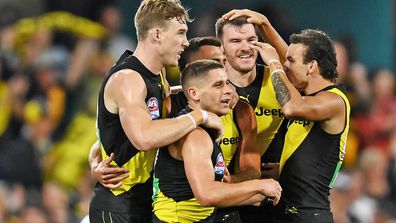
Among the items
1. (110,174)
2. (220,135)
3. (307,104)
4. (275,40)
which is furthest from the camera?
(275,40)

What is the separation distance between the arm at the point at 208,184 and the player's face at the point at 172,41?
686 millimetres

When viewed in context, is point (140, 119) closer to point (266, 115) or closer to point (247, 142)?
point (247, 142)

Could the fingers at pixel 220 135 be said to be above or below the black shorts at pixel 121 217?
above

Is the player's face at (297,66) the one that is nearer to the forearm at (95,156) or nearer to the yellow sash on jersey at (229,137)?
the yellow sash on jersey at (229,137)

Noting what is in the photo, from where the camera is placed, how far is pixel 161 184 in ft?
21.8

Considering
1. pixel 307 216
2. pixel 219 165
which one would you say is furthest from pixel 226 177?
pixel 307 216

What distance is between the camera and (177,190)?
6.57 metres

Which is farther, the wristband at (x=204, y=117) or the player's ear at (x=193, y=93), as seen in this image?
the player's ear at (x=193, y=93)

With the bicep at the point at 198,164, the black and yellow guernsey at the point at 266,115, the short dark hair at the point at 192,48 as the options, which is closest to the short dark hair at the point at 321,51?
the black and yellow guernsey at the point at 266,115

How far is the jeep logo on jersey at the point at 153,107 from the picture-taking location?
22.0 ft

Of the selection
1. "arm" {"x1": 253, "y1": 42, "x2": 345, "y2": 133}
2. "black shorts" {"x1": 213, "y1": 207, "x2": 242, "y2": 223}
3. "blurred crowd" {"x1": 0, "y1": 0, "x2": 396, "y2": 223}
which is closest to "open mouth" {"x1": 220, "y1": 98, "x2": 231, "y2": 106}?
"arm" {"x1": 253, "y1": 42, "x2": 345, "y2": 133}

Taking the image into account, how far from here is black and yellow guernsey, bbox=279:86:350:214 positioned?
6992 millimetres

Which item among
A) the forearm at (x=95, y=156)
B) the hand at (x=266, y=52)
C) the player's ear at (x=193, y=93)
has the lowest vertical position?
the forearm at (x=95, y=156)

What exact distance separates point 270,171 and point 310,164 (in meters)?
0.44
